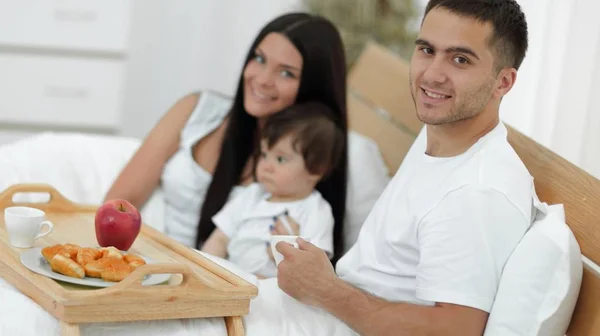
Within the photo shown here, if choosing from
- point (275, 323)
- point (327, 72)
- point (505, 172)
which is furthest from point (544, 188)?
point (327, 72)

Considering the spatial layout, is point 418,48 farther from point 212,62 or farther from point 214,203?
point 212,62

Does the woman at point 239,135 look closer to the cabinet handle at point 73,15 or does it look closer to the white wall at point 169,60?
the white wall at point 169,60

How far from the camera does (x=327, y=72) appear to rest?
253 cm

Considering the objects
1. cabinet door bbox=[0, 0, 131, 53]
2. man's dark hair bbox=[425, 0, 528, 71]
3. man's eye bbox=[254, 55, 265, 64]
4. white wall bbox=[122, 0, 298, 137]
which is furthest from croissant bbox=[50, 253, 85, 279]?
white wall bbox=[122, 0, 298, 137]

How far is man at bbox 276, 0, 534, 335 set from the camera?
1.58 metres

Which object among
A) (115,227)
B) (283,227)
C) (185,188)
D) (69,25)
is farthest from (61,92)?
(115,227)

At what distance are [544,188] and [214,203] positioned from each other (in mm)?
943

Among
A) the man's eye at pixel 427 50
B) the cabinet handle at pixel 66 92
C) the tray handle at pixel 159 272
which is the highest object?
the man's eye at pixel 427 50

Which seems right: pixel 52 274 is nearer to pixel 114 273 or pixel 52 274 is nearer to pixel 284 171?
pixel 114 273

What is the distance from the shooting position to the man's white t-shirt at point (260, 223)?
230 centimetres

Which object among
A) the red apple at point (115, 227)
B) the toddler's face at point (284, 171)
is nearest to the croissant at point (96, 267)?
the red apple at point (115, 227)

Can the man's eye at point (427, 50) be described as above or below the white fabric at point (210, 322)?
above

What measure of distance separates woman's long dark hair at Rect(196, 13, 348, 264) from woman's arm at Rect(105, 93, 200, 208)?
0.50ft

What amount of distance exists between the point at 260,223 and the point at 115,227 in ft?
2.04
